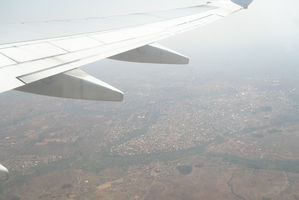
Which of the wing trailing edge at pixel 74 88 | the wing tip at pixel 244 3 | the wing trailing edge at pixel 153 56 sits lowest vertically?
the wing trailing edge at pixel 74 88

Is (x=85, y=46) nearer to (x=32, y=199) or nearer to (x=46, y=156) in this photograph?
(x=32, y=199)

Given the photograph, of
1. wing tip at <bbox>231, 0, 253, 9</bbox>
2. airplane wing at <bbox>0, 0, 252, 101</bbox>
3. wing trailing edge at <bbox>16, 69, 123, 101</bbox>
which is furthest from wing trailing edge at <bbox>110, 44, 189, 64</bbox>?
wing tip at <bbox>231, 0, 253, 9</bbox>

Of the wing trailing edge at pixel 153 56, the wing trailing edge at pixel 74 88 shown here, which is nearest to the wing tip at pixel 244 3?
the wing trailing edge at pixel 153 56

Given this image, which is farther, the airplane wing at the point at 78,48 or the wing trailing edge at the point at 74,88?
the wing trailing edge at the point at 74,88

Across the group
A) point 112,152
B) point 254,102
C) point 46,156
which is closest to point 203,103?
point 254,102

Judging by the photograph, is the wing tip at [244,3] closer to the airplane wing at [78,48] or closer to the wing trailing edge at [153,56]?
the airplane wing at [78,48]

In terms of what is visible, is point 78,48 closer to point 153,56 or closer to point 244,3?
point 153,56

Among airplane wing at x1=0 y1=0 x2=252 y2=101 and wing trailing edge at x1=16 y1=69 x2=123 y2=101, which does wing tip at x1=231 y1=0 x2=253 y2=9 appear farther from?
wing trailing edge at x1=16 y1=69 x2=123 y2=101
